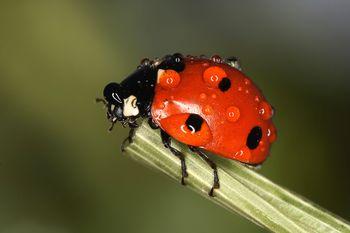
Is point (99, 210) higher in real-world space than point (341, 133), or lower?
lower

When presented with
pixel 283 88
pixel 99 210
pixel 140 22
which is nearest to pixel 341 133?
pixel 283 88

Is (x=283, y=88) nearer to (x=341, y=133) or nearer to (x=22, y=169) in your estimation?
(x=341, y=133)

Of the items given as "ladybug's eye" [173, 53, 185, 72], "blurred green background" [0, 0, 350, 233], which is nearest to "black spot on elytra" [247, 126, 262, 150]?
"ladybug's eye" [173, 53, 185, 72]

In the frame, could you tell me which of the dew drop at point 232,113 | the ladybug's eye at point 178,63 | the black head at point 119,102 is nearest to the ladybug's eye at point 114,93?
the black head at point 119,102

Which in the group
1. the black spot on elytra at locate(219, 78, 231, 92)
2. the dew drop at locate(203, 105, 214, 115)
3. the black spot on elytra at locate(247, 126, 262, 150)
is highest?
the black spot on elytra at locate(219, 78, 231, 92)

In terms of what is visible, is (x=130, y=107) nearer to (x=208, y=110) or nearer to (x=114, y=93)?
(x=114, y=93)

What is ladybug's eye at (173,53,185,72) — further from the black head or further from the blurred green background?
the blurred green background
